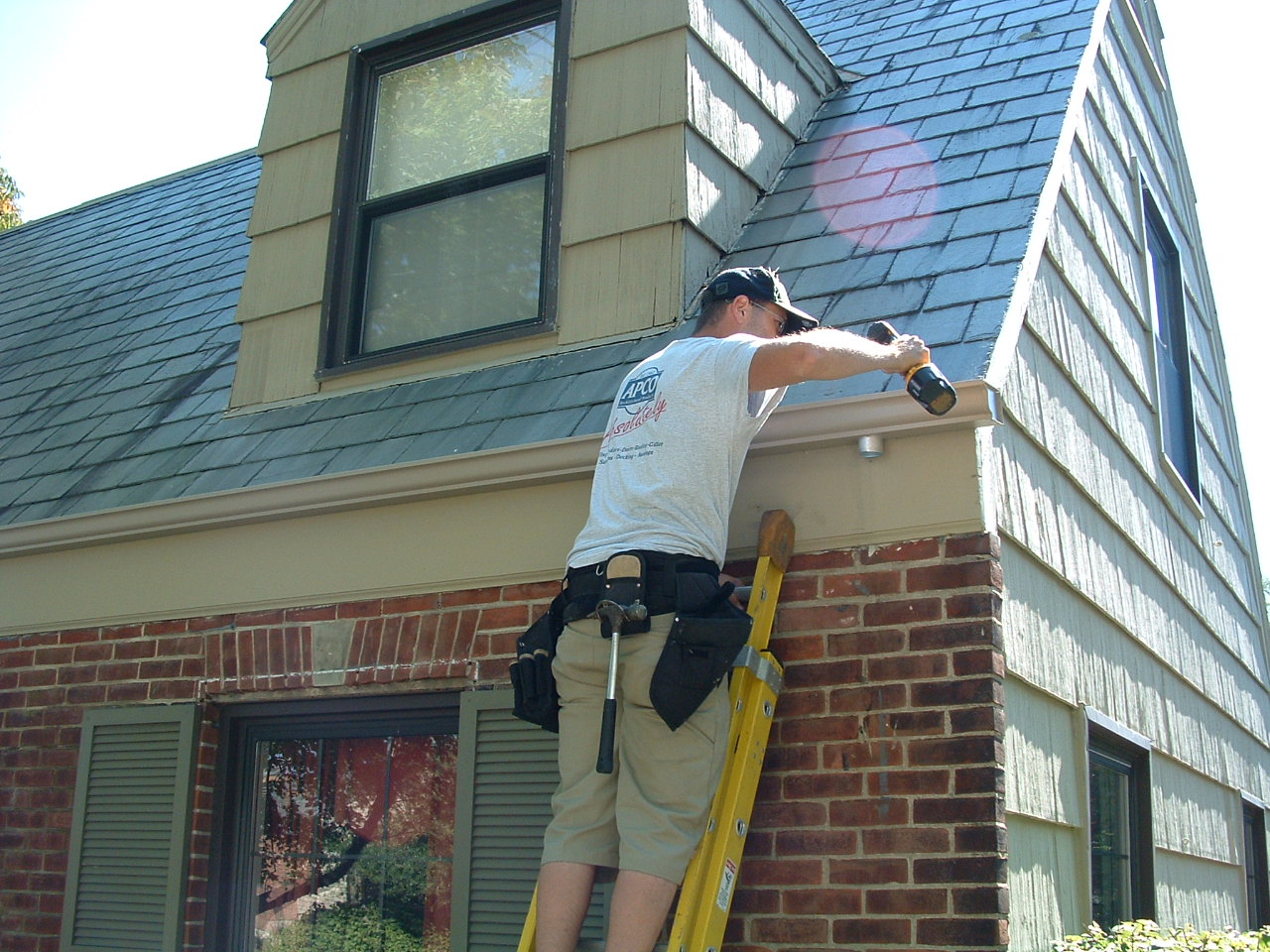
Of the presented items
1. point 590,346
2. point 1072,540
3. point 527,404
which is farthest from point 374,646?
point 1072,540

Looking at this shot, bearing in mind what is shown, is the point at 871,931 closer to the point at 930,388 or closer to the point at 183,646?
the point at 930,388

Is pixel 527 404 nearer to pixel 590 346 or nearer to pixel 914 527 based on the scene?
pixel 590 346

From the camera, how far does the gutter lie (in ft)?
12.6

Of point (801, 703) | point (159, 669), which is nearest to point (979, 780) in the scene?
point (801, 703)

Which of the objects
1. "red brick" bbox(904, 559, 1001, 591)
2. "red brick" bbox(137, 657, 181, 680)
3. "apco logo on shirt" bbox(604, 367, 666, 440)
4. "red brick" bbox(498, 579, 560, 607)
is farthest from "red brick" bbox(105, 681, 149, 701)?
"red brick" bbox(904, 559, 1001, 591)

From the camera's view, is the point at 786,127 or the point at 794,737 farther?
the point at 786,127

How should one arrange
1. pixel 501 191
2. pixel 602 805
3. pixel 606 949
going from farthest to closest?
pixel 501 191 < pixel 602 805 < pixel 606 949

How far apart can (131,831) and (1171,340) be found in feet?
20.5

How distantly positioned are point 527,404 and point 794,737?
1.62m

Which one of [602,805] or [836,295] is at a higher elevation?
[836,295]

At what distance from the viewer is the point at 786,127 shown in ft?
19.2

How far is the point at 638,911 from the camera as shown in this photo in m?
3.16

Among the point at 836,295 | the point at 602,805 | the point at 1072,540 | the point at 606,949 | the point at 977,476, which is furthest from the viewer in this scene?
the point at 1072,540

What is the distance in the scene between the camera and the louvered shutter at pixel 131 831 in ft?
16.5
